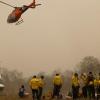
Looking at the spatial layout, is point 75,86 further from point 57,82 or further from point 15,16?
point 15,16

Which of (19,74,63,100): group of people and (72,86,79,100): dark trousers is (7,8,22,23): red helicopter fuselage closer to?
(19,74,63,100): group of people

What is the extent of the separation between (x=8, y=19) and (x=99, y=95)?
16.0 m

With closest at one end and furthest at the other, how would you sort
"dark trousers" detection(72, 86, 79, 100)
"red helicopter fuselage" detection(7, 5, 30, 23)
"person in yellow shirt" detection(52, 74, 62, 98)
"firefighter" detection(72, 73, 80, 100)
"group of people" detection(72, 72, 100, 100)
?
"group of people" detection(72, 72, 100, 100), "firefighter" detection(72, 73, 80, 100), "dark trousers" detection(72, 86, 79, 100), "person in yellow shirt" detection(52, 74, 62, 98), "red helicopter fuselage" detection(7, 5, 30, 23)

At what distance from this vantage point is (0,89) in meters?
55.8

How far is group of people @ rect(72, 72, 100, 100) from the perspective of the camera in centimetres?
4334

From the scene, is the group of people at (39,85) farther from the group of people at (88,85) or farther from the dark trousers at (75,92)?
the group of people at (88,85)

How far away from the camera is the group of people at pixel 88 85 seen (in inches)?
1706

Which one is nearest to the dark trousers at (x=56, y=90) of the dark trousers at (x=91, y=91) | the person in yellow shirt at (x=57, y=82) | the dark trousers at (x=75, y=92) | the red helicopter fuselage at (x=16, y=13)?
the person in yellow shirt at (x=57, y=82)

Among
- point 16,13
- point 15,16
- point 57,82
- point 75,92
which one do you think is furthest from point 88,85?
point 15,16

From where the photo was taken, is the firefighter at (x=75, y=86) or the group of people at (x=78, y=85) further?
the firefighter at (x=75, y=86)

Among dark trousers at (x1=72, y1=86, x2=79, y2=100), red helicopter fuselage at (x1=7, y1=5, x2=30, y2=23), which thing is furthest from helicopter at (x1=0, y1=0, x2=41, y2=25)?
dark trousers at (x1=72, y1=86, x2=79, y2=100)

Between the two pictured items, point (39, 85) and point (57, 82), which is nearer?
point (39, 85)

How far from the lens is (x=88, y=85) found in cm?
4384

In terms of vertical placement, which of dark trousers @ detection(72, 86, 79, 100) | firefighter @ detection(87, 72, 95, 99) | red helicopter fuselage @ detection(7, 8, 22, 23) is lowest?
dark trousers @ detection(72, 86, 79, 100)
